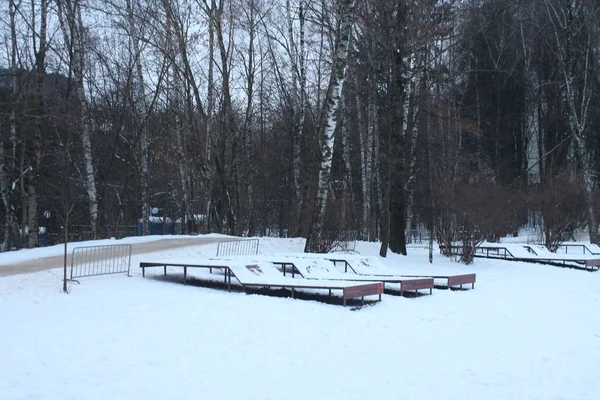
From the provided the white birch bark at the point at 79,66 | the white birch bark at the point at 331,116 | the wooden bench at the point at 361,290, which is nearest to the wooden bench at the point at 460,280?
the wooden bench at the point at 361,290

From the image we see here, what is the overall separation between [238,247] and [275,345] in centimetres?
1084

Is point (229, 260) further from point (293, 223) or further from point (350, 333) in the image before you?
point (293, 223)

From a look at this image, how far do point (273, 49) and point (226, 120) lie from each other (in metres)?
5.58

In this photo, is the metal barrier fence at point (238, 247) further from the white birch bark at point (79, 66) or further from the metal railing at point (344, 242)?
the white birch bark at point (79, 66)

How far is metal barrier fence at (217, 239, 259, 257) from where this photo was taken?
1808cm

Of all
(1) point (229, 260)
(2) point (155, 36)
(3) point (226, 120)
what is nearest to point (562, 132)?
(3) point (226, 120)

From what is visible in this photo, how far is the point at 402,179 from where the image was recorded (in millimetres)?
19781

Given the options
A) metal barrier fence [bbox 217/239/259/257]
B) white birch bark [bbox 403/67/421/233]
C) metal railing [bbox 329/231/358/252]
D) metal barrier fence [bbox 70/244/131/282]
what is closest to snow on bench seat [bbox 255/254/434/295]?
metal barrier fence [bbox 70/244/131/282]

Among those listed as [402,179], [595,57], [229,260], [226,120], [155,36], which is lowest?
[229,260]

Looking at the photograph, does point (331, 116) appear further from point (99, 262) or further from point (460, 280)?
point (99, 262)

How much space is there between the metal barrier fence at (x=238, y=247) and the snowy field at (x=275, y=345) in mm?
5683

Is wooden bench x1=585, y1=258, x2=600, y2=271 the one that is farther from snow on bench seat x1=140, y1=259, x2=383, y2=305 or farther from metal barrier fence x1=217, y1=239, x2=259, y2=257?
metal barrier fence x1=217, y1=239, x2=259, y2=257

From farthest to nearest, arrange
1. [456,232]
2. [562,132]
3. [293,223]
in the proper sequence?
[562,132], [293,223], [456,232]

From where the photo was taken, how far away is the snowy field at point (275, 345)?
639 cm
